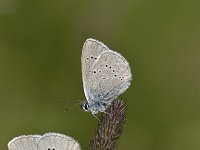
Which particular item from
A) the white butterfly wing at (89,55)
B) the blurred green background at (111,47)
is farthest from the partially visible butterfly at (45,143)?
the blurred green background at (111,47)

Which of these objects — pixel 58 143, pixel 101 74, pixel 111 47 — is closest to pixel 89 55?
pixel 101 74

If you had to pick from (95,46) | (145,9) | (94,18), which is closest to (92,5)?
(94,18)

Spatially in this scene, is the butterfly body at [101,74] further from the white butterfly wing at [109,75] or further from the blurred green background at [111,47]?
the blurred green background at [111,47]

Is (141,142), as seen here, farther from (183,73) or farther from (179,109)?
(183,73)

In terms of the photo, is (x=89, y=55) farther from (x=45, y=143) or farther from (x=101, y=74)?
(x=45, y=143)

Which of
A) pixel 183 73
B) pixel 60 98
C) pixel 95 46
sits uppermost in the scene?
pixel 183 73
